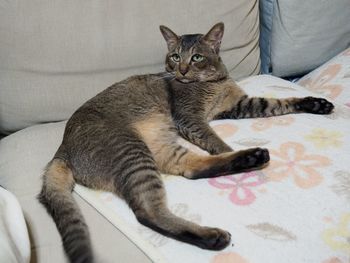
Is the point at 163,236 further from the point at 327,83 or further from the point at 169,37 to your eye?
the point at 327,83

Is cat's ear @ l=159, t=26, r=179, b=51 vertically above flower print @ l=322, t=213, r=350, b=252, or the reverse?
cat's ear @ l=159, t=26, r=179, b=51

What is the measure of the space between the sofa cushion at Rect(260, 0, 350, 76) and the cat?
1.15 feet

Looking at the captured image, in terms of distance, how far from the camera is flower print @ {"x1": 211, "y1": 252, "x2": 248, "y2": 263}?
0.91 meters

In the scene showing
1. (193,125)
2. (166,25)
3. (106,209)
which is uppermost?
(166,25)

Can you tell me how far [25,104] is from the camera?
144cm

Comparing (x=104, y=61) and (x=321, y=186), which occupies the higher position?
(x=104, y=61)

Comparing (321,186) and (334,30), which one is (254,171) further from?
(334,30)

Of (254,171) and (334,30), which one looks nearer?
(254,171)

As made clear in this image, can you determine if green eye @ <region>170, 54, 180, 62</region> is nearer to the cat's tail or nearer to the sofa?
the sofa

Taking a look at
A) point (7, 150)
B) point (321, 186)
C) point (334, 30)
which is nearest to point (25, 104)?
point (7, 150)

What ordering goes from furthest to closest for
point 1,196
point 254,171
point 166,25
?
point 166,25
point 254,171
point 1,196

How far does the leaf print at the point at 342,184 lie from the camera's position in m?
1.03

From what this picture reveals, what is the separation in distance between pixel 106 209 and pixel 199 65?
0.69m

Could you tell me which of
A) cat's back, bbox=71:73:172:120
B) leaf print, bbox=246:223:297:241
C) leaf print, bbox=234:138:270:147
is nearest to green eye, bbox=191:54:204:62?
cat's back, bbox=71:73:172:120
